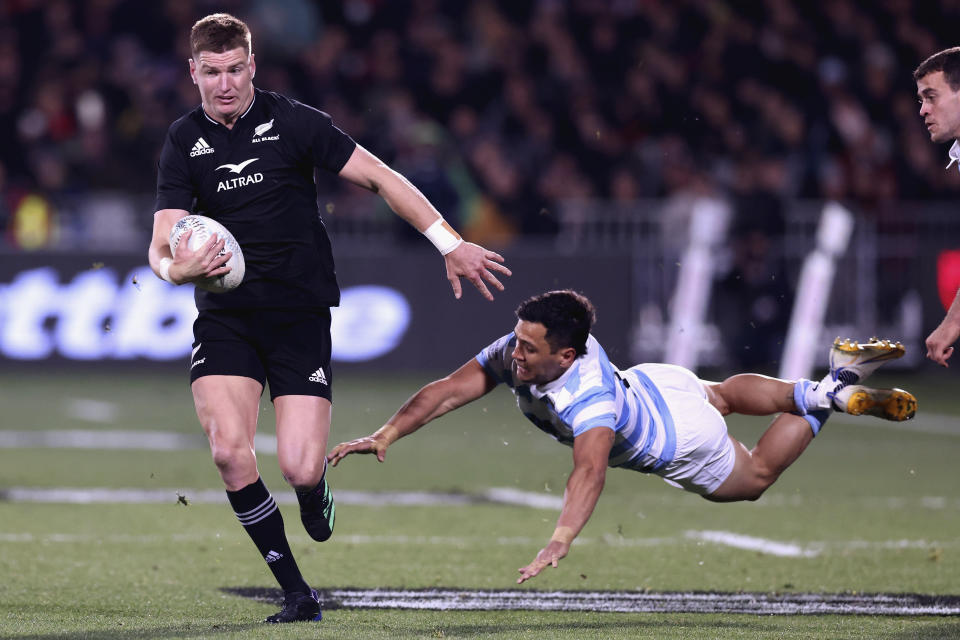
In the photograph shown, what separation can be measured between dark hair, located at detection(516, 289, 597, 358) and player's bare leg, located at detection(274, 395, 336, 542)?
97cm

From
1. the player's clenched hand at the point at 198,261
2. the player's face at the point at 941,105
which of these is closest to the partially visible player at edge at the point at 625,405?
the player's clenched hand at the point at 198,261

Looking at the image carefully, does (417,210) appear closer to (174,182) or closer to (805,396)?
(174,182)

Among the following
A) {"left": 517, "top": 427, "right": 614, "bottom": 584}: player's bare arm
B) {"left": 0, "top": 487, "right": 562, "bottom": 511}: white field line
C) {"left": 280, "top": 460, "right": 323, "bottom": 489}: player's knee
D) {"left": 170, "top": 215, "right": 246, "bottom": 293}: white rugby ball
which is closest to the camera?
{"left": 517, "top": 427, "right": 614, "bottom": 584}: player's bare arm

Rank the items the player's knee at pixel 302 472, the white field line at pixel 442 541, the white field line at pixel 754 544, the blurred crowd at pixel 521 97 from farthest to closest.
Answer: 1. the blurred crowd at pixel 521 97
2. the white field line at pixel 442 541
3. the white field line at pixel 754 544
4. the player's knee at pixel 302 472

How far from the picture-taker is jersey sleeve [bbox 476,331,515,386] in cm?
697

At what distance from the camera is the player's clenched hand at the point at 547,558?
18.2 ft

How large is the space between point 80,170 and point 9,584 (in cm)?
1158

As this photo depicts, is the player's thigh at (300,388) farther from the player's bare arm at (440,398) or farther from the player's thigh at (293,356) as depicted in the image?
the player's bare arm at (440,398)

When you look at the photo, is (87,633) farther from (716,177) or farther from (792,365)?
(716,177)

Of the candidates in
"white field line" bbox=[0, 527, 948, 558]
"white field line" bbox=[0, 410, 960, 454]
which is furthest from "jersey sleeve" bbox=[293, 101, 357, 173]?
"white field line" bbox=[0, 410, 960, 454]

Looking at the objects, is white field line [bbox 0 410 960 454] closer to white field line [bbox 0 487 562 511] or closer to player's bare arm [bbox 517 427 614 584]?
white field line [bbox 0 487 562 511]

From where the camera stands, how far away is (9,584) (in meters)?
7.42

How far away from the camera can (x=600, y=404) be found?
21.2ft

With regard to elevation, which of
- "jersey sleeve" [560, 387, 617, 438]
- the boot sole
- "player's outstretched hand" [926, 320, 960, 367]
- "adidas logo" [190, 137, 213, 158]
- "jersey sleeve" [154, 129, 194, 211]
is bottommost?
the boot sole
